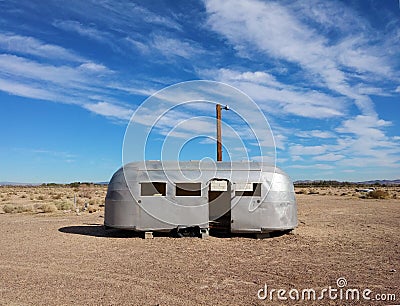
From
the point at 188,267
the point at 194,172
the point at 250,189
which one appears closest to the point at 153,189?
the point at 194,172

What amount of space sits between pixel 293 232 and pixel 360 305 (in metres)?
7.56

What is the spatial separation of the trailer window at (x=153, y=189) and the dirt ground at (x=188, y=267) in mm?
1659

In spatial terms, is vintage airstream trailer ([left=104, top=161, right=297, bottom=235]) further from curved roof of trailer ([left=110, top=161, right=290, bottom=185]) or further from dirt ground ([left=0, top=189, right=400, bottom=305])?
dirt ground ([left=0, top=189, right=400, bottom=305])

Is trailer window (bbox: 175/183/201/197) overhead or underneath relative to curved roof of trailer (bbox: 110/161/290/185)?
underneath

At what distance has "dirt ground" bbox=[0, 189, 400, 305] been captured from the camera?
6914mm

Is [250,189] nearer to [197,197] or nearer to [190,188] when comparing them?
[197,197]

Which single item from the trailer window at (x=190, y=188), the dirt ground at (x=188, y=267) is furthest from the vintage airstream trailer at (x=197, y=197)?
the dirt ground at (x=188, y=267)

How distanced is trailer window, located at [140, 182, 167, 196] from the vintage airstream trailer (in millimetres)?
35

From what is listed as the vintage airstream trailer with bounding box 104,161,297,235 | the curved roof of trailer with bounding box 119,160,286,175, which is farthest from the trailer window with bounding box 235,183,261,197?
the curved roof of trailer with bounding box 119,160,286,175

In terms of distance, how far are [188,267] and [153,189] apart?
5.05 m

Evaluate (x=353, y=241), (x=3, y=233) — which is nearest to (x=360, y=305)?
(x=353, y=241)

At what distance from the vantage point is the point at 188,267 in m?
9.11

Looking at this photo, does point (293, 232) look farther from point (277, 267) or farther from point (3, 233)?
point (3, 233)

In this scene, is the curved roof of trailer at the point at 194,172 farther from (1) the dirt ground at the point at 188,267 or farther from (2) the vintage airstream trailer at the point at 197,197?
(1) the dirt ground at the point at 188,267
